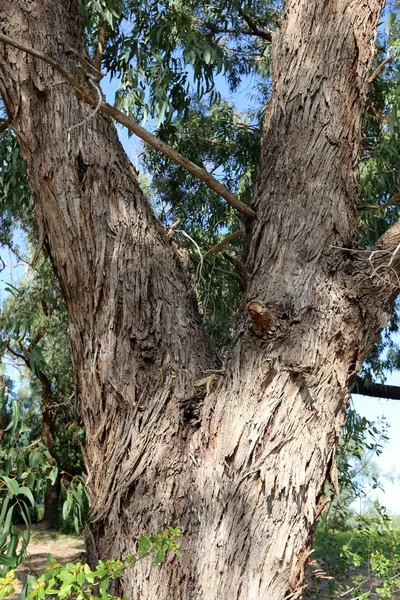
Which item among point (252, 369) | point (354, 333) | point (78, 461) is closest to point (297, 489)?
point (252, 369)

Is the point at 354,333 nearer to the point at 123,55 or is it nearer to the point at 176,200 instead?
the point at 123,55

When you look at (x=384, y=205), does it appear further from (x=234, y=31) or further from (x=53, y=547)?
(x=53, y=547)

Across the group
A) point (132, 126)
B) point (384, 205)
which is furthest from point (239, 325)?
point (384, 205)

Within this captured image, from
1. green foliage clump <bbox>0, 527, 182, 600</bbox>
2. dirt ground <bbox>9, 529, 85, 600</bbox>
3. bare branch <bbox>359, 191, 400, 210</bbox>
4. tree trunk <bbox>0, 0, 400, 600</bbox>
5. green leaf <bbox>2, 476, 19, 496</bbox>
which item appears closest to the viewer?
green foliage clump <bbox>0, 527, 182, 600</bbox>

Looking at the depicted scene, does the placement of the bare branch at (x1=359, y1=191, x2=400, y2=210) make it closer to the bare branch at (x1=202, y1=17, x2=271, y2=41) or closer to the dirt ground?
the bare branch at (x1=202, y1=17, x2=271, y2=41)

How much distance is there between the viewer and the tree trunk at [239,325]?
1.56 m

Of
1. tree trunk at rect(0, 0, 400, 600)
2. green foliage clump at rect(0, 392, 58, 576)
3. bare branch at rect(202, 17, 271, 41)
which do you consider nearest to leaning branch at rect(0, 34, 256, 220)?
tree trunk at rect(0, 0, 400, 600)

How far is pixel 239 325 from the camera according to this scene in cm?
182

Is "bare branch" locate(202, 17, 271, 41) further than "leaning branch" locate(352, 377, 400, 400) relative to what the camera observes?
→ No

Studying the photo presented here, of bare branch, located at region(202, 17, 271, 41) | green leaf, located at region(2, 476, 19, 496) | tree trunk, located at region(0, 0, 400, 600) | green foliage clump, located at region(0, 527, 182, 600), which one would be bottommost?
green foliage clump, located at region(0, 527, 182, 600)

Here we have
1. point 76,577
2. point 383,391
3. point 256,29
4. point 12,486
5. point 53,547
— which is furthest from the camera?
point 53,547

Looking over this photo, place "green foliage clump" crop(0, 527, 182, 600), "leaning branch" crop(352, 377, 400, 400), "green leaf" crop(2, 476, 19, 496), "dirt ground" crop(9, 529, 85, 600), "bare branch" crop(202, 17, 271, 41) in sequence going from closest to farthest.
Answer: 1. "green foliage clump" crop(0, 527, 182, 600)
2. "green leaf" crop(2, 476, 19, 496)
3. "bare branch" crop(202, 17, 271, 41)
4. "leaning branch" crop(352, 377, 400, 400)
5. "dirt ground" crop(9, 529, 85, 600)

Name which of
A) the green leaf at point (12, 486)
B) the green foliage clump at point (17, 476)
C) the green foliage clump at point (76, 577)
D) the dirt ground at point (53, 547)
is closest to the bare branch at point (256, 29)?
the green foliage clump at point (17, 476)

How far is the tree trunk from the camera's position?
156 cm
